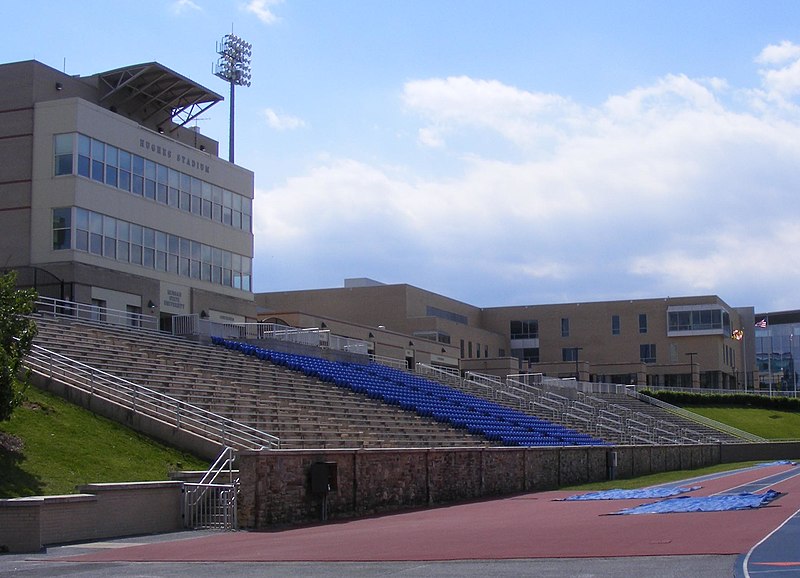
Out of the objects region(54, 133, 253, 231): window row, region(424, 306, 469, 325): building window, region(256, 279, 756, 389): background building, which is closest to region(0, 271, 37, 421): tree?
region(54, 133, 253, 231): window row

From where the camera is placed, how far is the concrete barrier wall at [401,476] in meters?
21.6

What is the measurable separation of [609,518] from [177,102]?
3193 cm

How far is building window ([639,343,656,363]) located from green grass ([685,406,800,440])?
12.8 m

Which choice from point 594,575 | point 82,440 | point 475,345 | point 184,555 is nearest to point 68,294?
point 82,440

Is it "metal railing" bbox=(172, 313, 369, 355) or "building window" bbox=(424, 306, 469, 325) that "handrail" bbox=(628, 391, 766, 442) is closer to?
"building window" bbox=(424, 306, 469, 325)

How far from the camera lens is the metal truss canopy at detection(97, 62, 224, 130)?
1710 inches

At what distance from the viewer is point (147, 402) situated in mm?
24797

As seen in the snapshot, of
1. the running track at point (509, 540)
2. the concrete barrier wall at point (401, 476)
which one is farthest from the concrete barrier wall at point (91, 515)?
the concrete barrier wall at point (401, 476)

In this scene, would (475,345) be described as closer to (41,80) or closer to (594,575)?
(41,80)

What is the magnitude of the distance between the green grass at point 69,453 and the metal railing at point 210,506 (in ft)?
3.11

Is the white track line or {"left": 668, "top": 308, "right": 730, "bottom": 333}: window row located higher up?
{"left": 668, "top": 308, "right": 730, "bottom": 333}: window row

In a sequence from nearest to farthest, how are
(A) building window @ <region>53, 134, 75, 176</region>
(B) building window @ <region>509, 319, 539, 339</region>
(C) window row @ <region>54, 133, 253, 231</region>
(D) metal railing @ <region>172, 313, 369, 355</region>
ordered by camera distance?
1. (A) building window @ <region>53, 134, 75, 176</region>
2. (C) window row @ <region>54, 133, 253, 231</region>
3. (D) metal railing @ <region>172, 313, 369, 355</region>
4. (B) building window @ <region>509, 319, 539, 339</region>

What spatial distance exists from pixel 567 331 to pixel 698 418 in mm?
25244

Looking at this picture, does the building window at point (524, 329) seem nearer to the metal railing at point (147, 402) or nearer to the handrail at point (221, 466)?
the metal railing at point (147, 402)
